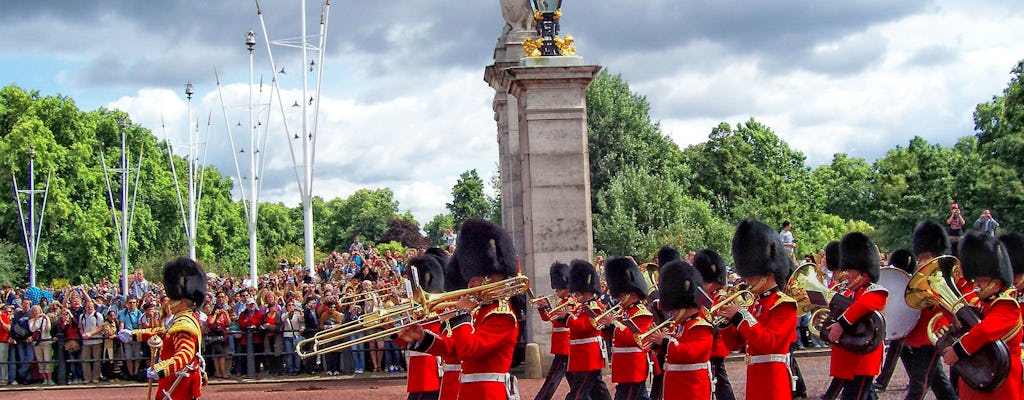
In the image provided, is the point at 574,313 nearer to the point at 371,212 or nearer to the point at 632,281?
the point at 632,281

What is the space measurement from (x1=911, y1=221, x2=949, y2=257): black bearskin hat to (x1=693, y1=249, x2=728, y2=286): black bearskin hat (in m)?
2.17

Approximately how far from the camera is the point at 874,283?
9102mm

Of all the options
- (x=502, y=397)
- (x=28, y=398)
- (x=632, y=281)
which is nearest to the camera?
(x=502, y=397)

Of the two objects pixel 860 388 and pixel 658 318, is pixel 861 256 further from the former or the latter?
pixel 658 318

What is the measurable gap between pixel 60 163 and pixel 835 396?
45194mm

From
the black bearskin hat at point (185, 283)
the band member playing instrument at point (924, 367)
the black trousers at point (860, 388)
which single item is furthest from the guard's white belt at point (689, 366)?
the black bearskin hat at point (185, 283)

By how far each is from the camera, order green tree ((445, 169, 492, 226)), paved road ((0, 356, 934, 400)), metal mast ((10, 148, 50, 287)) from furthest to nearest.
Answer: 1. green tree ((445, 169, 492, 226))
2. metal mast ((10, 148, 50, 287))
3. paved road ((0, 356, 934, 400))

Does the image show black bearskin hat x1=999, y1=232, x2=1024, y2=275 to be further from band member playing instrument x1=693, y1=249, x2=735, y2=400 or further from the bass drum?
band member playing instrument x1=693, y1=249, x2=735, y2=400

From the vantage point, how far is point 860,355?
9031 millimetres

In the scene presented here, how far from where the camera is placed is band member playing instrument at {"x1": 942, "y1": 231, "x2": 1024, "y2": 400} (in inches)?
300

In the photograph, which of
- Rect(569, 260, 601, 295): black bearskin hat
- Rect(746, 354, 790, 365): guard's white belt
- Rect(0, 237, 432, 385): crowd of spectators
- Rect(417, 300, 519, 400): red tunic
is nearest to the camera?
Rect(417, 300, 519, 400): red tunic

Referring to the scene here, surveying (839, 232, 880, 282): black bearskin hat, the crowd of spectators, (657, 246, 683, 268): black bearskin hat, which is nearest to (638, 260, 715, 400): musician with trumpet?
(839, 232, 880, 282): black bearskin hat

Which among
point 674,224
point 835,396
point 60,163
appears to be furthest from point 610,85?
point 835,396

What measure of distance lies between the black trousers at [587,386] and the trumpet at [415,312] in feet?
14.3
